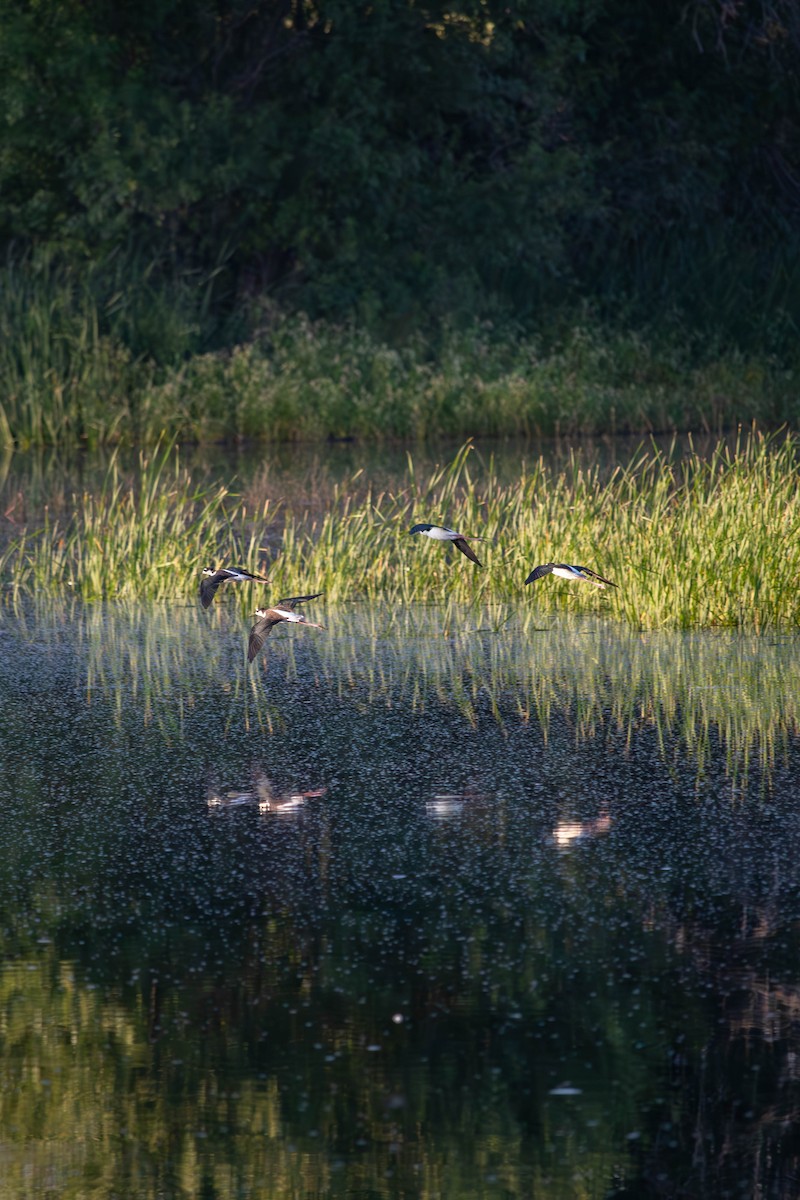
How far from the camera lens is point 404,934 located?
4840 millimetres

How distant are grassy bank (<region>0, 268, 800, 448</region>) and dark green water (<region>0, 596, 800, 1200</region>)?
40.5 ft

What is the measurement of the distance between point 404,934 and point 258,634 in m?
3.39

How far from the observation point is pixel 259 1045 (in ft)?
13.4

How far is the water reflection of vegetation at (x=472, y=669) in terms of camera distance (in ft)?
24.1

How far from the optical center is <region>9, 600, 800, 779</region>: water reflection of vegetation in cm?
736

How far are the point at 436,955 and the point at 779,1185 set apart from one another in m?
1.34

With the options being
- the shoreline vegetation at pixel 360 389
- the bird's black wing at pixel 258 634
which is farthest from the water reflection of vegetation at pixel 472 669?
the shoreline vegetation at pixel 360 389

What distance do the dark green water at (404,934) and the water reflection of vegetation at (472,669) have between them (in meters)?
0.04

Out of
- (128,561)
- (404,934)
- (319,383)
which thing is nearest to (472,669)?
(128,561)

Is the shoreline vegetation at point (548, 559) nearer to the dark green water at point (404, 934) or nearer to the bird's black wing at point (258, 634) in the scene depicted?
the dark green water at point (404, 934)

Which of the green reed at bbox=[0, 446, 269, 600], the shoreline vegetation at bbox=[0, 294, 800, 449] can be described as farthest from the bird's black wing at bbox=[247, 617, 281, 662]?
the shoreline vegetation at bbox=[0, 294, 800, 449]

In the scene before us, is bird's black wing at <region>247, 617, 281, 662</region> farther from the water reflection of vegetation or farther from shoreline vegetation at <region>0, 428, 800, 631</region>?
shoreline vegetation at <region>0, 428, 800, 631</region>

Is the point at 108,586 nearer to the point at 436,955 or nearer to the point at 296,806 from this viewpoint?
the point at 296,806

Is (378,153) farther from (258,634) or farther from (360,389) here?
(258,634)
